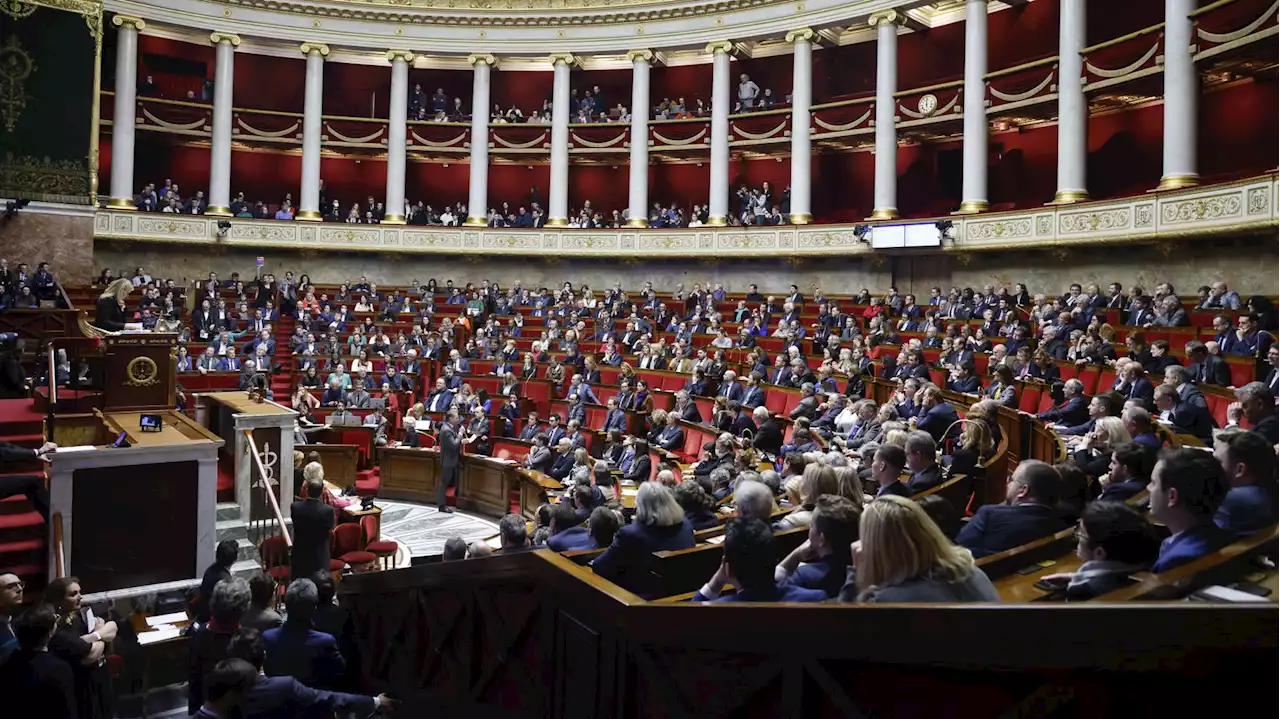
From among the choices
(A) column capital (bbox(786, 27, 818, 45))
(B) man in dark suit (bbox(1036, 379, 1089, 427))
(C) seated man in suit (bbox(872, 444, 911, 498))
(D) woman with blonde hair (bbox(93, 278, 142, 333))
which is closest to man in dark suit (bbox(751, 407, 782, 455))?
(B) man in dark suit (bbox(1036, 379, 1089, 427))

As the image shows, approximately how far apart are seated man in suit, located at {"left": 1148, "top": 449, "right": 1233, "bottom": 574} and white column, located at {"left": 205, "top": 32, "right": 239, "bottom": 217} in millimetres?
25754

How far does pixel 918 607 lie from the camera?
7.22 feet

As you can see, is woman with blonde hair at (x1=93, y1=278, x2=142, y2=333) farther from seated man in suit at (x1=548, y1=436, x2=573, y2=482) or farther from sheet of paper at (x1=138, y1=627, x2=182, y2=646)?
seated man in suit at (x1=548, y1=436, x2=573, y2=482)

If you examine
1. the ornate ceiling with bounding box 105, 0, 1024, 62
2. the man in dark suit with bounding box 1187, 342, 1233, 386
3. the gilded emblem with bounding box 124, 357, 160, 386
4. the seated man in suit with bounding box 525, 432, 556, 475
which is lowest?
the seated man in suit with bounding box 525, 432, 556, 475

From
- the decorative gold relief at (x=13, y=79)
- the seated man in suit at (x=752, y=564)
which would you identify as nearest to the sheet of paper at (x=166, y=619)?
the seated man in suit at (x=752, y=564)

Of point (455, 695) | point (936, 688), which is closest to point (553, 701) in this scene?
point (455, 695)

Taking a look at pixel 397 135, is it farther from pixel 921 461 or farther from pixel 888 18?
pixel 921 461

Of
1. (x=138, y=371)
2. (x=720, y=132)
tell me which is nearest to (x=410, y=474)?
(x=138, y=371)

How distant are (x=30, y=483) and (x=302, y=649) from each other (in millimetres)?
4533

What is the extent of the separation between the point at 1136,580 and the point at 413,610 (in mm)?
3481

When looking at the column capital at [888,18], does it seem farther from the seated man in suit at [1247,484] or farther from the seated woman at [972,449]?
the seated man in suit at [1247,484]

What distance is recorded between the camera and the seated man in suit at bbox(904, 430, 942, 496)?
5.25m

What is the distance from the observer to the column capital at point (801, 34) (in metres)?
22.9

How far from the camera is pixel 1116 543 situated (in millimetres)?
2748
